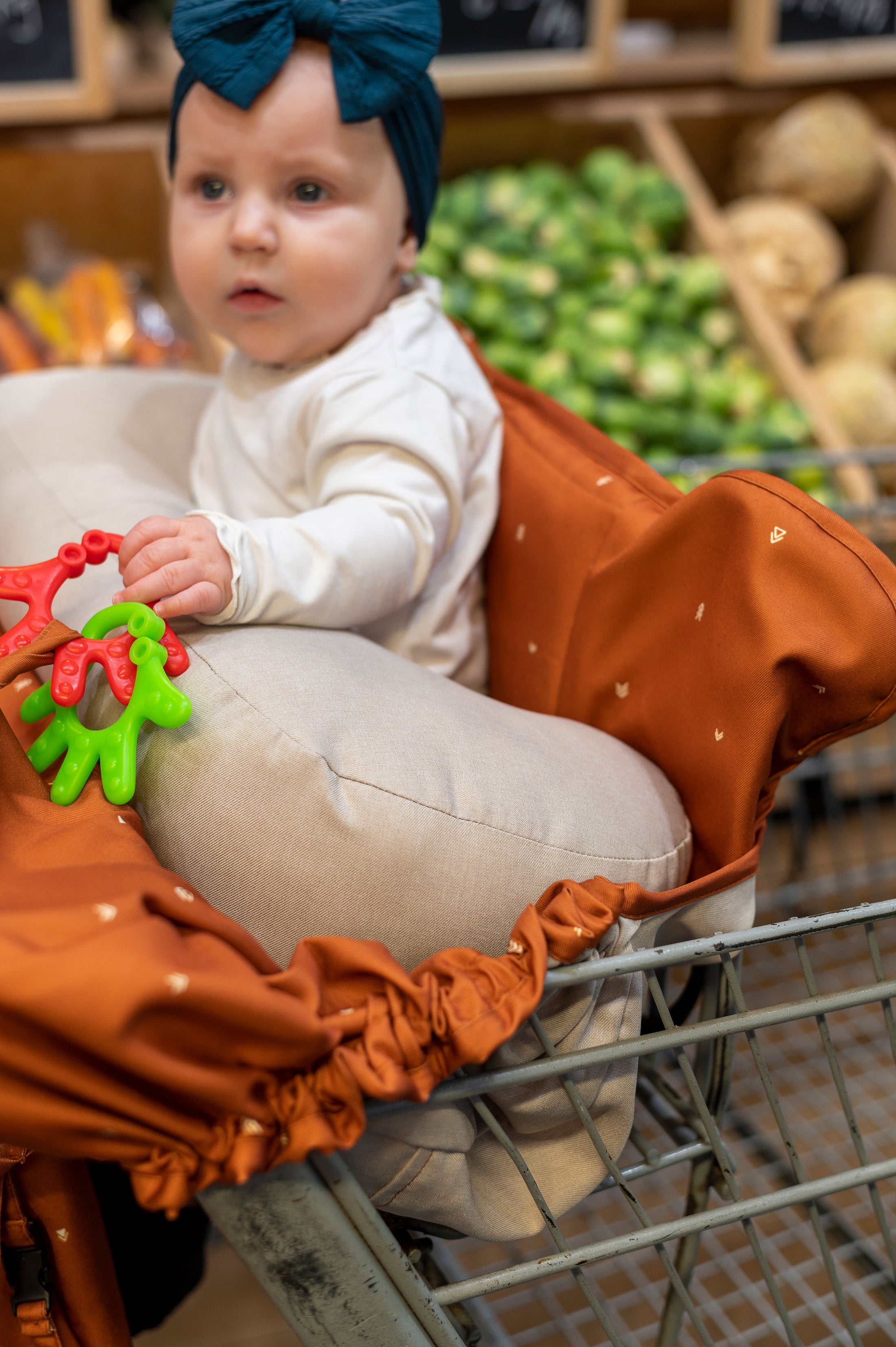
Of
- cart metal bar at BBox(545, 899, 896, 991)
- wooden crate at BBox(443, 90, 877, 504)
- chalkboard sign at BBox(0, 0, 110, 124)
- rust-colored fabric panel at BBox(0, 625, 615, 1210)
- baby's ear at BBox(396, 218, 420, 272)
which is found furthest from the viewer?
wooden crate at BBox(443, 90, 877, 504)

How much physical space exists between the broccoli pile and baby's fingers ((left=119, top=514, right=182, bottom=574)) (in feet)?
3.22

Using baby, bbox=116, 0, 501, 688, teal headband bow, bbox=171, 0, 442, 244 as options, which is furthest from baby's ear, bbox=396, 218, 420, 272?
teal headband bow, bbox=171, 0, 442, 244

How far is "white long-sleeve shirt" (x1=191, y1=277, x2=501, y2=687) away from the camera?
63 cm

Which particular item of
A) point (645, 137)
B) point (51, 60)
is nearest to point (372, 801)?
point (51, 60)

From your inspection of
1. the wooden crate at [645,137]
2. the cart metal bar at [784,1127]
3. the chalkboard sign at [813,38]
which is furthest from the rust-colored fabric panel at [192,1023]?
the chalkboard sign at [813,38]

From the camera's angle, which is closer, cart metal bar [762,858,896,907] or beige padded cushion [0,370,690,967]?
beige padded cushion [0,370,690,967]

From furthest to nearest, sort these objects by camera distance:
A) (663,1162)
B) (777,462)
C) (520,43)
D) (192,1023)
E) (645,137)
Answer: (645,137) → (520,43) → (777,462) → (663,1162) → (192,1023)

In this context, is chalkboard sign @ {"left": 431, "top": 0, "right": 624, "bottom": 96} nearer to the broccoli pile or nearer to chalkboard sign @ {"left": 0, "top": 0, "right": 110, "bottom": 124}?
the broccoli pile

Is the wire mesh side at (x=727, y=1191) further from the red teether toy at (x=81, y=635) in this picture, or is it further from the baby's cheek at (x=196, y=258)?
the baby's cheek at (x=196, y=258)

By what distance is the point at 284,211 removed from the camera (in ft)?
2.31

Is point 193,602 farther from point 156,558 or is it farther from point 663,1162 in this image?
point 663,1162

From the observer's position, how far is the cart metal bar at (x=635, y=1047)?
0.48 meters

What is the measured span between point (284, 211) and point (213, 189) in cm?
6

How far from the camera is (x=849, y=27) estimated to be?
1.68 metres
